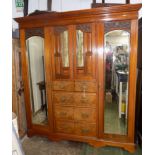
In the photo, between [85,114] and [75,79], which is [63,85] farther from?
[85,114]

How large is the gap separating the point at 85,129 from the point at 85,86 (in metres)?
0.64

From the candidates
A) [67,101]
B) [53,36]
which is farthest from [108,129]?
[53,36]

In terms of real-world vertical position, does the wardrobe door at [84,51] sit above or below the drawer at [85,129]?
above

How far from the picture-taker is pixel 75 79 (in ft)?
6.74

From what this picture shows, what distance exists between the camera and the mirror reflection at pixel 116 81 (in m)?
1.90

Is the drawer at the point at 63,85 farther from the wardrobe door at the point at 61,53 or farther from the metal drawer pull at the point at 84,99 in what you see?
the metal drawer pull at the point at 84,99

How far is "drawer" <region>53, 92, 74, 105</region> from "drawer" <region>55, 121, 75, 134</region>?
1.03 ft

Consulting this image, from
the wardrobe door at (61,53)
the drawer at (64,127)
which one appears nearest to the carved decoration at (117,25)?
the wardrobe door at (61,53)

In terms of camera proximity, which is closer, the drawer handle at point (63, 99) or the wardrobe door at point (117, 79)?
the wardrobe door at point (117, 79)

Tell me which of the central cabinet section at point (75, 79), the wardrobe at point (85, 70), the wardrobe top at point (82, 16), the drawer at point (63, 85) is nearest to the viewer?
the wardrobe top at point (82, 16)

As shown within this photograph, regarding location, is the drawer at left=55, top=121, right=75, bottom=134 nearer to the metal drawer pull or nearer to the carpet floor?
the carpet floor

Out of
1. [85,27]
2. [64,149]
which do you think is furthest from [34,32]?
[64,149]
